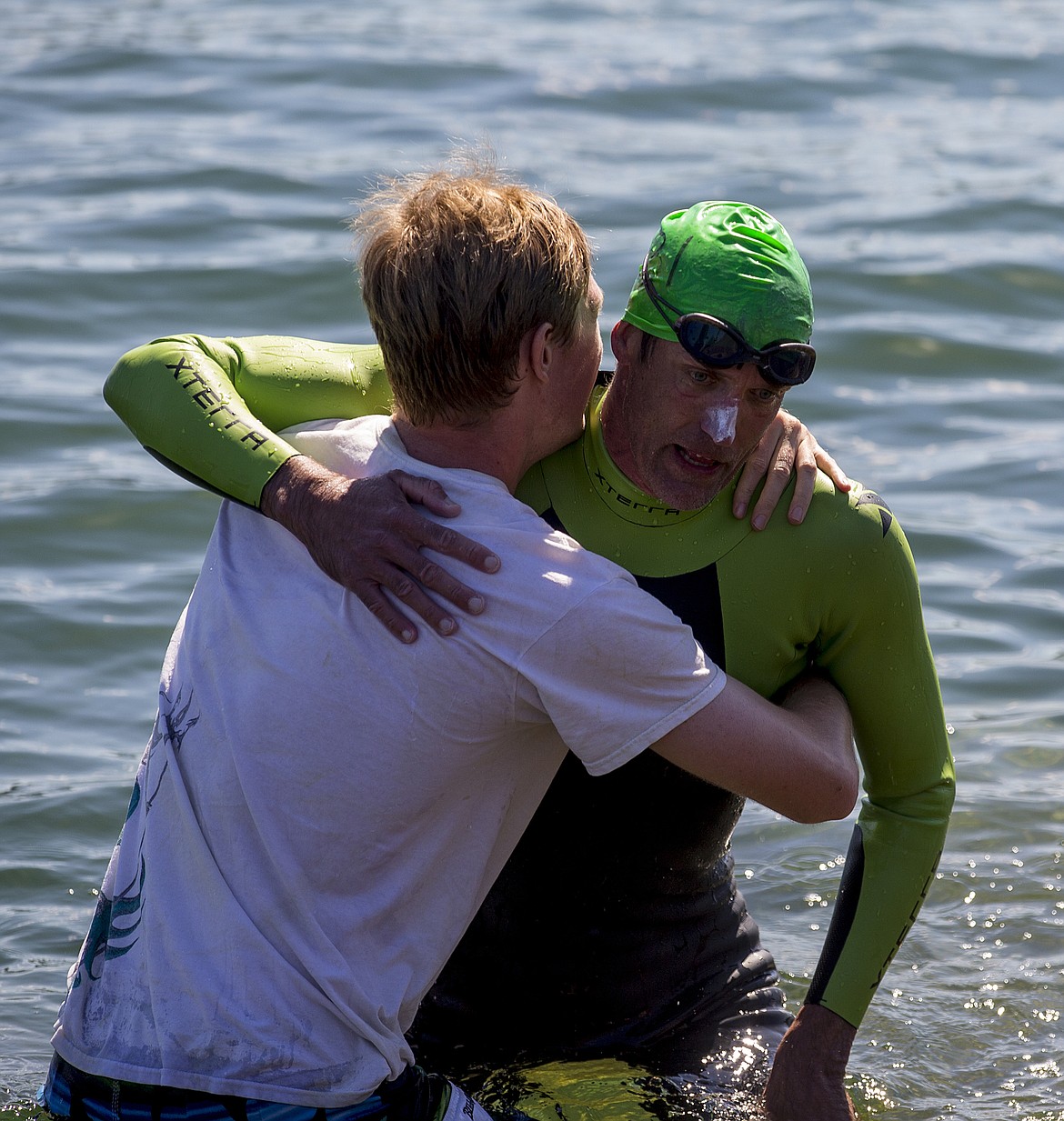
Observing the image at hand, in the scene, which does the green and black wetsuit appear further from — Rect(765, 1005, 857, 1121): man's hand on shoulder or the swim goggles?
the swim goggles

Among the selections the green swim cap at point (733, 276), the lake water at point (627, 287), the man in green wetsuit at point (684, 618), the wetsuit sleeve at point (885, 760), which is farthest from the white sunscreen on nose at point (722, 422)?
the lake water at point (627, 287)

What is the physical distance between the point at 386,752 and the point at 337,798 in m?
0.11

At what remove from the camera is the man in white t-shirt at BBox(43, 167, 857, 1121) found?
245 centimetres

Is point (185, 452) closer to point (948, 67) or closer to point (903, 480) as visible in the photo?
point (903, 480)

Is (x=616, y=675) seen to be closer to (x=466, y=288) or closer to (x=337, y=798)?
(x=337, y=798)

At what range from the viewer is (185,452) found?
294 cm

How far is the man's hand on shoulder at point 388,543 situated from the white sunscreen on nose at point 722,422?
1.89 ft

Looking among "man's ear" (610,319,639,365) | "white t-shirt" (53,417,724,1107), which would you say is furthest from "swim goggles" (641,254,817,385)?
"white t-shirt" (53,417,724,1107)

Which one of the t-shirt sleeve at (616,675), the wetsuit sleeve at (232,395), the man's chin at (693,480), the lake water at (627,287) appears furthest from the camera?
the lake water at (627,287)

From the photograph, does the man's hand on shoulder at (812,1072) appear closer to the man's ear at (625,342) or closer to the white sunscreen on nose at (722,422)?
the white sunscreen on nose at (722,422)

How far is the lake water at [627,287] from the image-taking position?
4715mm

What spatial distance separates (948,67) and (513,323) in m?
12.1

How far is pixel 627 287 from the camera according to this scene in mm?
9391

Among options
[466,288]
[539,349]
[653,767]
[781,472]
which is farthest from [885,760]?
[466,288]
